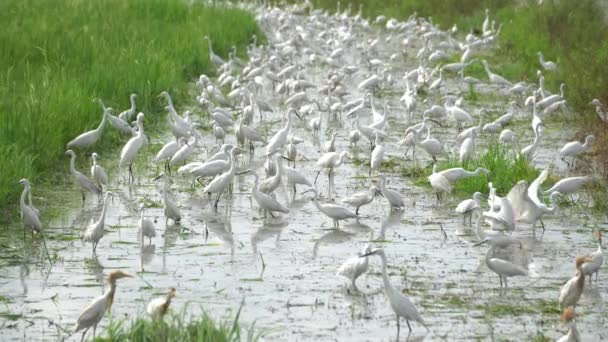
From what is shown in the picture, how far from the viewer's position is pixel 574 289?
28.2 ft

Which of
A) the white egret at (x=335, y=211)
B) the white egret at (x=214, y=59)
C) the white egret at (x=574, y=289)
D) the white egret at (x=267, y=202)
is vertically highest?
the white egret at (x=214, y=59)

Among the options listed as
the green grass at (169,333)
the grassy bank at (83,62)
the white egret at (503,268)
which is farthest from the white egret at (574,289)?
the grassy bank at (83,62)

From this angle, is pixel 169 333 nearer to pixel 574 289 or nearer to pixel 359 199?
pixel 574 289

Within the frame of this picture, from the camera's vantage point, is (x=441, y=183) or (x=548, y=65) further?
(x=548, y=65)

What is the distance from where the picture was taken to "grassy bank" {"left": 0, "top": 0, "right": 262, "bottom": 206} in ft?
44.1

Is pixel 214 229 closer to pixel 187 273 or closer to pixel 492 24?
pixel 187 273

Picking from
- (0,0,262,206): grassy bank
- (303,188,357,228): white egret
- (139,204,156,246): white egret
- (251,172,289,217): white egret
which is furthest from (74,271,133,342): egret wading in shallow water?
(251,172,289,217): white egret

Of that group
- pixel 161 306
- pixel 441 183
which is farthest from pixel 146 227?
pixel 441 183

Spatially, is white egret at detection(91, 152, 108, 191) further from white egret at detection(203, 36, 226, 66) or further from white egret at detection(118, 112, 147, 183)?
white egret at detection(203, 36, 226, 66)

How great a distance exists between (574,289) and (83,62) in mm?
11844

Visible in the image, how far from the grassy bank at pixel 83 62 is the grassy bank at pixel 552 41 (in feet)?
20.8

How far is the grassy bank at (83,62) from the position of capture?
13453 millimetres

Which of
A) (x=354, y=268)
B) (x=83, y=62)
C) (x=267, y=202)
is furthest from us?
(x=83, y=62)

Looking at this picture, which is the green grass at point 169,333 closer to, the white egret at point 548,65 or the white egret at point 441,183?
the white egret at point 441,183
